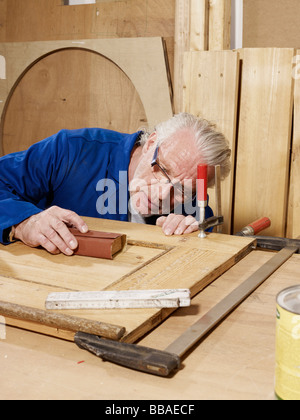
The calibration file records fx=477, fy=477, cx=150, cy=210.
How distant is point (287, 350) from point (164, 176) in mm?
1290

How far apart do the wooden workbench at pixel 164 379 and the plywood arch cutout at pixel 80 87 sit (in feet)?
7.00

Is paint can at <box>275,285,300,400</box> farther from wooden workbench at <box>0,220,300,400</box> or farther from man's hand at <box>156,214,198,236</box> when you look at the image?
man's hand at <box>156,214,198,236</box>

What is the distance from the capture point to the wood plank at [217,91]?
265 cm

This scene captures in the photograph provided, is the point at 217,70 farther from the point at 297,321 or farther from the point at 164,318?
the point at 297,321

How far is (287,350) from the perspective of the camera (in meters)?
0.73

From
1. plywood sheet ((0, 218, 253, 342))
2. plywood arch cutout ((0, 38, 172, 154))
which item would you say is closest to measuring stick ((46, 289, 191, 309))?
plywood sheet ((0, 218, 253, 342))

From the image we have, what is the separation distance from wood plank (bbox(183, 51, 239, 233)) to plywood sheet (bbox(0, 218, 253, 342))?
113 centimetres

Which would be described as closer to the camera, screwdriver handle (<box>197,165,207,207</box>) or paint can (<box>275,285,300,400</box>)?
paint can (<box>275,285,300,400</box>)

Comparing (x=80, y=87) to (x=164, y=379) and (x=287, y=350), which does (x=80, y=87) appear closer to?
(x=164, y=379)

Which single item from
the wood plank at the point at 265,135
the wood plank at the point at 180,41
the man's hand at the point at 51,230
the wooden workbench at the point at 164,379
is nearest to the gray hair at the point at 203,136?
the man's hand at the point at 51,230

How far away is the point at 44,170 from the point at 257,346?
128 centimetres

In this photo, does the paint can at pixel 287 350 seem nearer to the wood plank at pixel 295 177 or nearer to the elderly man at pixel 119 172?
the elderly man at pixel 119 172

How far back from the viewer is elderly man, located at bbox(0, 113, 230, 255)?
1904 millimetres

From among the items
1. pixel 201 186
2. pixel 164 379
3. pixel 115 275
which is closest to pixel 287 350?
pixel 164 379
